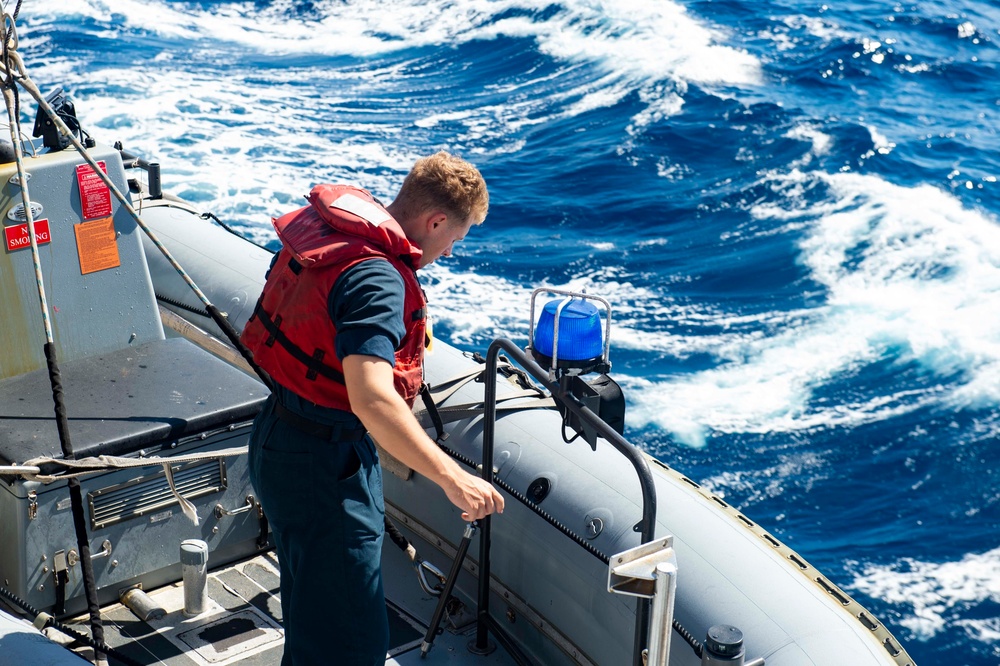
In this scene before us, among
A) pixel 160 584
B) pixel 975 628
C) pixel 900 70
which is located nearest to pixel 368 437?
pixel 160 584

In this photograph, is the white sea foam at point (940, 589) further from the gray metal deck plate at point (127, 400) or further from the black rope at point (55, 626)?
the black rope at point (55, 626)

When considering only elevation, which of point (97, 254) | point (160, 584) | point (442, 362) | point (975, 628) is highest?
point (97, 254)

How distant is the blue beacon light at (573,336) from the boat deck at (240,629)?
38.7 inches

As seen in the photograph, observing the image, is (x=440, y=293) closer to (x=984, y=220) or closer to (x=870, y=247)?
(x=870, y=247)

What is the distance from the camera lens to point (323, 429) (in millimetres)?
2096

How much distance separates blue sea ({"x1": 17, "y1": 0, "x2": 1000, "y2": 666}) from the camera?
22.9 ft

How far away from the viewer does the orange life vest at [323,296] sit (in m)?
2.01

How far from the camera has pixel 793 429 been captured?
24.2 ft

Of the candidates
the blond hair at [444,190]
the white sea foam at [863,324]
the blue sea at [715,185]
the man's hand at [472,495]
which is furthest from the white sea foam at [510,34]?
the man's hand at [472,495]

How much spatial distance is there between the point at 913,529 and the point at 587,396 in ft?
15.6

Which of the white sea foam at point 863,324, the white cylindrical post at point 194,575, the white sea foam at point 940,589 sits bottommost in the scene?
the white sea foam at point 940,589

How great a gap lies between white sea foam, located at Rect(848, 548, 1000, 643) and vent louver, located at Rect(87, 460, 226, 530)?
13.3ft

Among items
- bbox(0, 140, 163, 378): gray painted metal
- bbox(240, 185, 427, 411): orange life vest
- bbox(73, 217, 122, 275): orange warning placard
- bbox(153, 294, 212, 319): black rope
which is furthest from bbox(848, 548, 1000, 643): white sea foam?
bbox(240, 185, 427, 411): orange life vest

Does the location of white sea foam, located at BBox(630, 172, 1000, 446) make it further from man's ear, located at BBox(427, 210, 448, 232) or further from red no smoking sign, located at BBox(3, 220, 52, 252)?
man's ear, located at BBox(427, 210, 448, 232)
